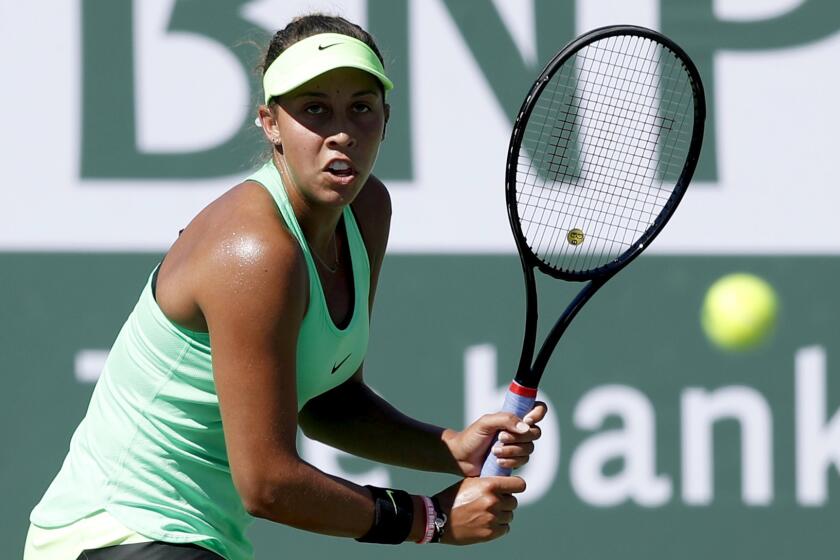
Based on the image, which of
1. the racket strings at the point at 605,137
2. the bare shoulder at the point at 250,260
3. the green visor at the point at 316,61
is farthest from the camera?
the racket strings at the point at 605,137

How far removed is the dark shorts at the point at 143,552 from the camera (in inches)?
81.7

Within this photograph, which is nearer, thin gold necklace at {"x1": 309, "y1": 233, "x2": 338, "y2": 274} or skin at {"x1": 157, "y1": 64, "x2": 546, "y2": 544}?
skin at {"x1": 157, "y1": 64, "x2": 546, "y2": 544}

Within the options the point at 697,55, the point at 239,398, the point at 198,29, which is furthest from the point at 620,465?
the point at 239,398

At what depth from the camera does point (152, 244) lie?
405 cm

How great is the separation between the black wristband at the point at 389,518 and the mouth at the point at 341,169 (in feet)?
1.60

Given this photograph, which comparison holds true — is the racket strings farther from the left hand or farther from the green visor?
the green visor

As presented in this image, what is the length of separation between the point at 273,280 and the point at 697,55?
2.52m

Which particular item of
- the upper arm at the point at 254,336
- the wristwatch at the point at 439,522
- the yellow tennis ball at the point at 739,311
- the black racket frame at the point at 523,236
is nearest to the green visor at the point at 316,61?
the upper arm at the point at 254,336

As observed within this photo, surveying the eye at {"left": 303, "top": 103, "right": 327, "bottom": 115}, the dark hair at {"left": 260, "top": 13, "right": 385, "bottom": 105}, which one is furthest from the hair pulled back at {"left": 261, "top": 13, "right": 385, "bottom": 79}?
the eye at {"left": 303, "top": 103, "right": 327, "bottom": 115}

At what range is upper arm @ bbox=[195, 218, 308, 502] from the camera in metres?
1.93

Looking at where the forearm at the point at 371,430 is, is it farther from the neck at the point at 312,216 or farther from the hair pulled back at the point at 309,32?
the hair pulled back at the point at 309,32

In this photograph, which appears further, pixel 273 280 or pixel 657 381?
pixel 657 381

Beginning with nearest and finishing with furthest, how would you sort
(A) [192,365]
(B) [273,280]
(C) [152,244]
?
1. (B) [273,280]
2. (A) [192,365]
3. (C) [152,244]

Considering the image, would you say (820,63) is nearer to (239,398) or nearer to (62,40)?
(62,40)
